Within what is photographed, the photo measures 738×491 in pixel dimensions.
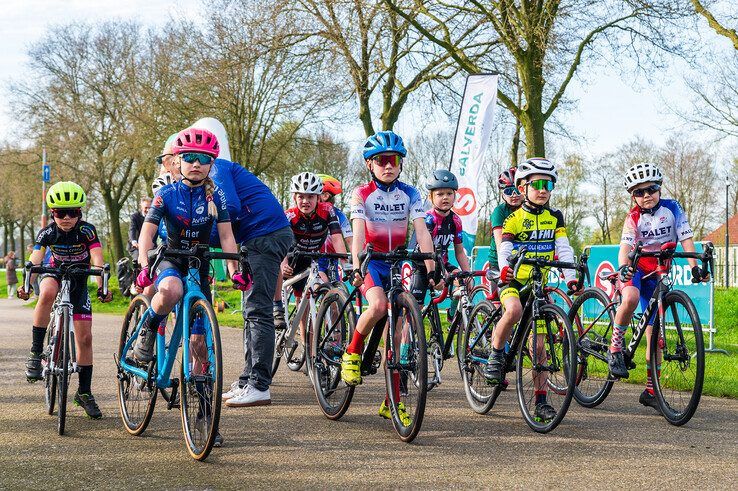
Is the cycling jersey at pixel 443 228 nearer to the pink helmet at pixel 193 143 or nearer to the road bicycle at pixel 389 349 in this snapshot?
the road bicycle at pixel 389 349

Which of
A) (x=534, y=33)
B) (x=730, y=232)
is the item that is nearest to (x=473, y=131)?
(x=534, y=33)

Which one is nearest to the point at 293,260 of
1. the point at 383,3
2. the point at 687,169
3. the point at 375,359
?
the point at 375,359

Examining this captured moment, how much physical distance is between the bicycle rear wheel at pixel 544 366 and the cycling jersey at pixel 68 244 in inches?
140

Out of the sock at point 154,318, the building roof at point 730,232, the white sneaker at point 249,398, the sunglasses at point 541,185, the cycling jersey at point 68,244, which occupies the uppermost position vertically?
the building roof at point 730,232

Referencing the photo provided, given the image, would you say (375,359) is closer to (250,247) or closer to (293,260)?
(250,247)

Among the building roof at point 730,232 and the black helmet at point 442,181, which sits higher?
the building roof at point 730,232

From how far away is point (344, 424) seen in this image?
253 inches

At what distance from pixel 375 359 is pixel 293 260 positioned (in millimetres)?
2035

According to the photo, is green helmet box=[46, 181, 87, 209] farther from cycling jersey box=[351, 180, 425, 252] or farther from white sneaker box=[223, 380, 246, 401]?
cycling jersey box=[351, 180, 425, 252]

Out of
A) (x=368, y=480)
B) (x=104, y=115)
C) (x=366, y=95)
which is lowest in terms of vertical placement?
(x=368, y=480)

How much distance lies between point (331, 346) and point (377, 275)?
875mm

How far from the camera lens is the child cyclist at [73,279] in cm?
675

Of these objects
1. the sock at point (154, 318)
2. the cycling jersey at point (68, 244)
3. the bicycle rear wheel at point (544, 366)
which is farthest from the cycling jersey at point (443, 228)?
the sock at point (154, 318)

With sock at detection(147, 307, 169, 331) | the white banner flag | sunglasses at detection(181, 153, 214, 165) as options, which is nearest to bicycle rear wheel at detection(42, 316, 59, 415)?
sock at detection(147, 307, 169, 331)
